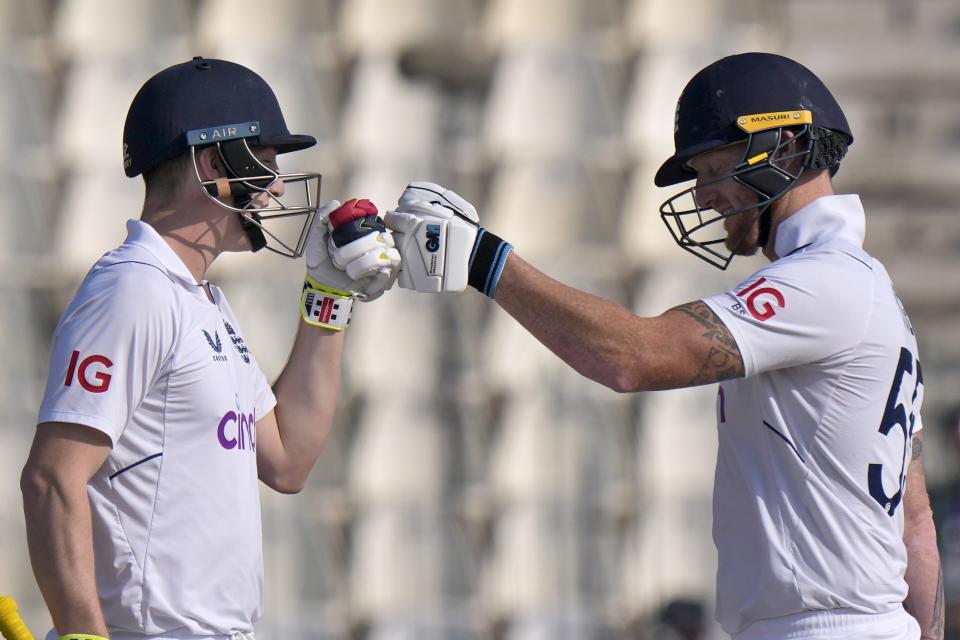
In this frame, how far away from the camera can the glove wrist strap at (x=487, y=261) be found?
361 cm

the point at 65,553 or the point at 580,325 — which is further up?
the point at 580,325

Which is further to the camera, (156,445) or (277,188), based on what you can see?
(277,188)

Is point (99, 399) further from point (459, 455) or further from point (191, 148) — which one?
point (459, 455)

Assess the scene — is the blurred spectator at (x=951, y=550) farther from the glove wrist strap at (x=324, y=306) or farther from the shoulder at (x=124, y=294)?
the shoulder at (x=124, y=294)

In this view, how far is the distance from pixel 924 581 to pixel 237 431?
1.84m

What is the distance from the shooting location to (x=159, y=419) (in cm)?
337

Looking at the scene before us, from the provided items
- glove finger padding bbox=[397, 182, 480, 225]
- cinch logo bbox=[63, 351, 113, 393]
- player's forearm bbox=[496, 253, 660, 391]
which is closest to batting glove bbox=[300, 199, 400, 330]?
glove finger padding bbox=[397, 182, 480, 225]

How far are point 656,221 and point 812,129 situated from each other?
5555 mm

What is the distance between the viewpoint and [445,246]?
3.65 meters

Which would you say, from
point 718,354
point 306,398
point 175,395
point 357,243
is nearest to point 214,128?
point 357,243

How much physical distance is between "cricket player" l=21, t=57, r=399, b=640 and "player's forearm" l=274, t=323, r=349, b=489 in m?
0.01

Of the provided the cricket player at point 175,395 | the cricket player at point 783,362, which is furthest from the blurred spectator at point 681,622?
the cricket player at point 175,395

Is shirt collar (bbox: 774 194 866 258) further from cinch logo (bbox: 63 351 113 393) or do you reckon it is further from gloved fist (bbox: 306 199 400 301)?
cinch logo (bbox: 63 351 113 393)

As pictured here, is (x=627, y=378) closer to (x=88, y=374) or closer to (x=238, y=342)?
(x=238, y=342)
